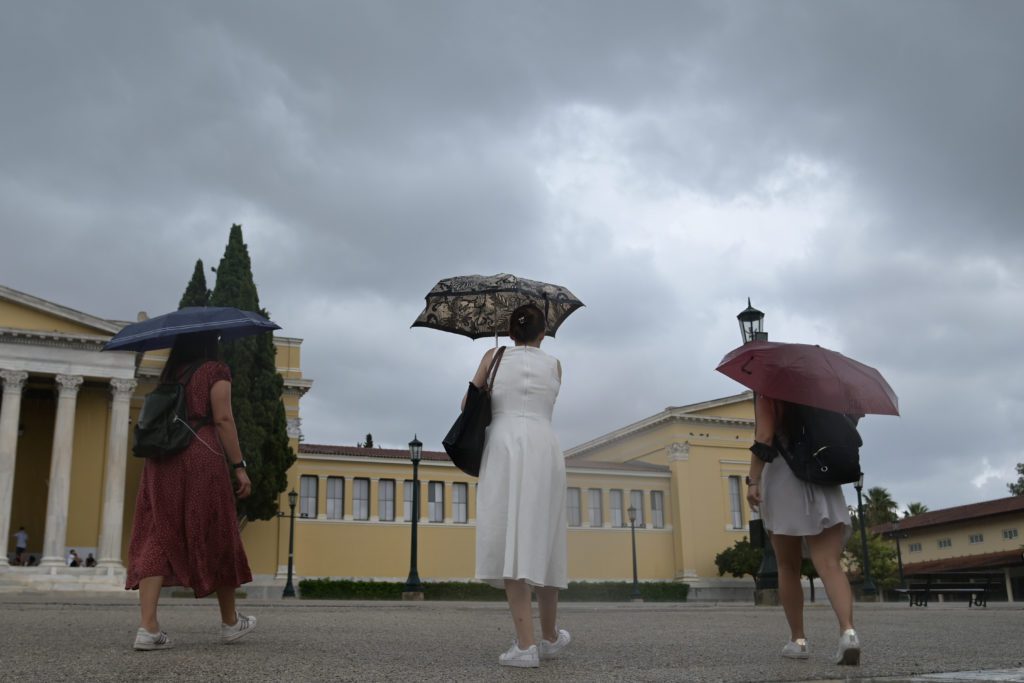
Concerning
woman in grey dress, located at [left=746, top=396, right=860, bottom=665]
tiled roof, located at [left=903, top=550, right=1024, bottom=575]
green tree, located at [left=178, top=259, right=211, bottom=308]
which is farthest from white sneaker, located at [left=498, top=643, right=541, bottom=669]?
tiled roof, located at [left=903, top=550, right=1024, bottom=575]

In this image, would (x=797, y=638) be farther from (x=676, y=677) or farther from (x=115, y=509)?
(x=115, y=509)

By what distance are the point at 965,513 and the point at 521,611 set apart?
62040 millimetres

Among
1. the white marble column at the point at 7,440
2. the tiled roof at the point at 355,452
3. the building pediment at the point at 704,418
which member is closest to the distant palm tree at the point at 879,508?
the building pediment at the point at 704,418

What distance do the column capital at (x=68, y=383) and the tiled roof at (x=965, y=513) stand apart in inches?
1903

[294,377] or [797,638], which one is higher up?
[294,377]

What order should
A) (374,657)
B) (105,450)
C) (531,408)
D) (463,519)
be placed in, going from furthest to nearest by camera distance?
1. (463,519)
2. (105,450)
3. (374,657)
4. (531,408)

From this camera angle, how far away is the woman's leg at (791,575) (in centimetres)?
548

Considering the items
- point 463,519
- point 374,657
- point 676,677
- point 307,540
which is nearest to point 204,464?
point 374,657

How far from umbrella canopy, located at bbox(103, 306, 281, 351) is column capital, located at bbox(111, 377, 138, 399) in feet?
99.9

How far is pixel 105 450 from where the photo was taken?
3653cm

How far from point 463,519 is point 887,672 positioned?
133 feet

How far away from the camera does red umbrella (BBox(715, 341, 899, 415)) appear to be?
5199 mm

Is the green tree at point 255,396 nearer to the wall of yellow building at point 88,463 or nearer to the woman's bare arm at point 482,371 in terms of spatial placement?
the wall of yellow building at point 88,463

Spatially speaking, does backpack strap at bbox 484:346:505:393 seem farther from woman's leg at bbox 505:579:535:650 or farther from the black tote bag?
woman's leg at bbox 505:579:535:650
